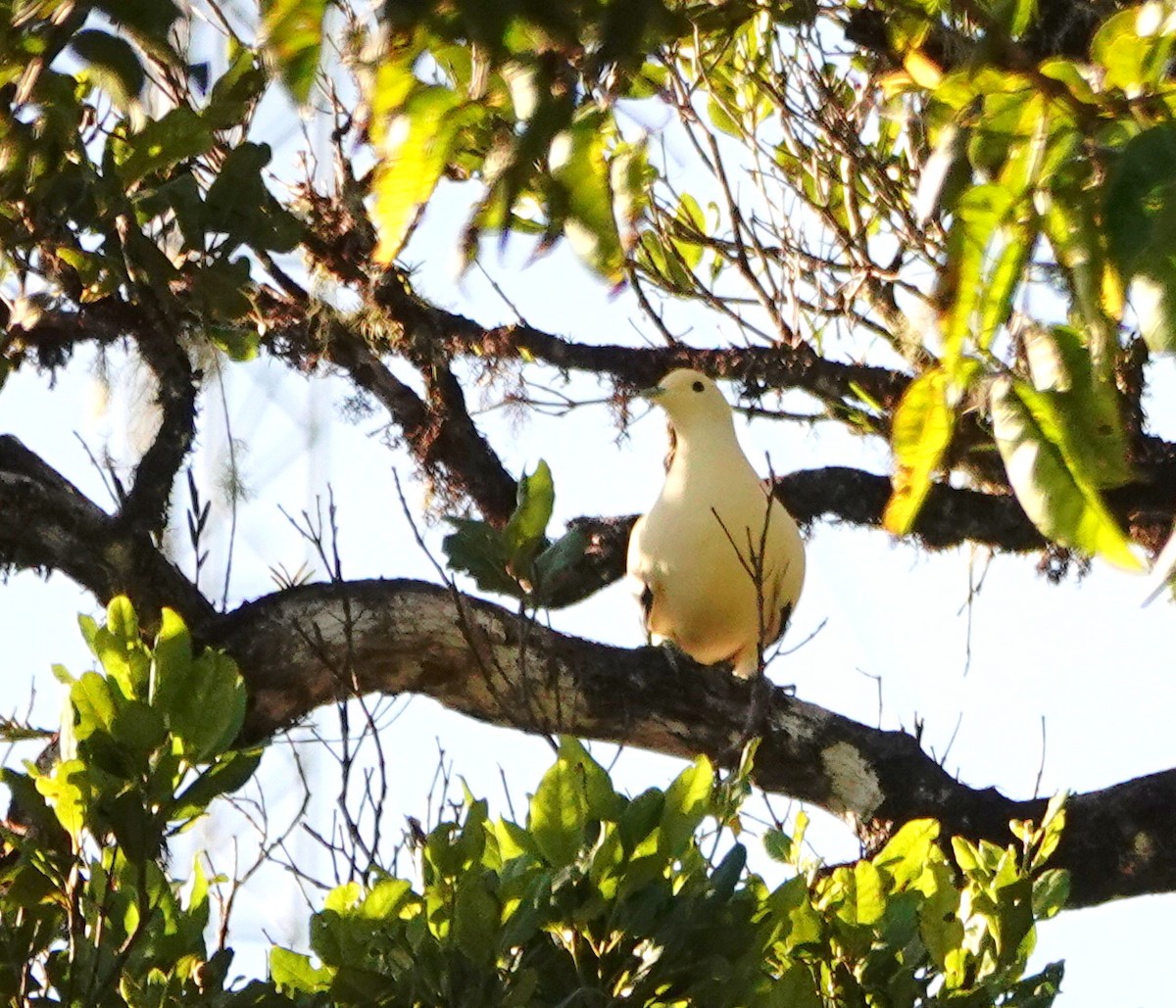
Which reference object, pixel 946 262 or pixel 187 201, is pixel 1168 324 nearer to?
pixel 946 262

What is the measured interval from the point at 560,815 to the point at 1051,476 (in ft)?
2.46

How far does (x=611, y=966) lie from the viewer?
1.49 meters

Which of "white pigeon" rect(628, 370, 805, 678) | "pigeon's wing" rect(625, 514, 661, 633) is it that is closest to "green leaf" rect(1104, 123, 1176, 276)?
"white pigeon" rect(628, 370, 805, 678)

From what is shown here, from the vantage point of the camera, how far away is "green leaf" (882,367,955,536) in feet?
3.19

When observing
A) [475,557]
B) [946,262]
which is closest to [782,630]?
[475,557]

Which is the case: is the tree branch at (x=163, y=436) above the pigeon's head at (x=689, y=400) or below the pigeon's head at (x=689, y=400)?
below

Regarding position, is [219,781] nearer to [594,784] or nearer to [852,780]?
[594,784]

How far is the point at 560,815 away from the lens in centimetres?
155

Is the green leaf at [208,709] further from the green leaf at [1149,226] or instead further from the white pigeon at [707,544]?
the white pigeon at [707,544]

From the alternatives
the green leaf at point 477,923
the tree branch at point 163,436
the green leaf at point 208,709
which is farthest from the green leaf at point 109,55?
the tree branch at point 163,436

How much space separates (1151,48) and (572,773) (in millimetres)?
897

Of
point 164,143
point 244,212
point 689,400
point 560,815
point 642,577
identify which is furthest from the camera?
point 689,400

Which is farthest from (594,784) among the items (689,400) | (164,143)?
(689,400)

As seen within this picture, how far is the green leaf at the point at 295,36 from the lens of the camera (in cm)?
72
